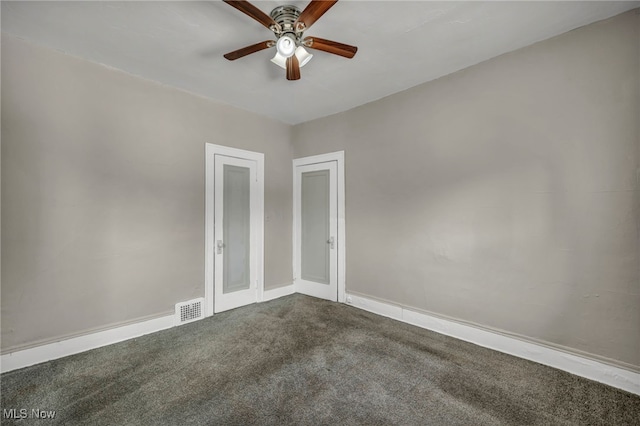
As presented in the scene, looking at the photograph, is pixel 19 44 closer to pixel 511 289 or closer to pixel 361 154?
pixel 361 154

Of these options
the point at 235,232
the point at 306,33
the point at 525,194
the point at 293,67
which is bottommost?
the point at 235,232

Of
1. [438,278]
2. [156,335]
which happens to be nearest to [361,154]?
[438,278]

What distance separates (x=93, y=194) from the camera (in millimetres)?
2551

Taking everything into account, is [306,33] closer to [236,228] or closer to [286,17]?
[286,17]

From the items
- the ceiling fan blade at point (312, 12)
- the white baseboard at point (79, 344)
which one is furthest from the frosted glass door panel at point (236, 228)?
the ceiling fan blade at point (312, 12)

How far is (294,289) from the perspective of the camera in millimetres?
4305

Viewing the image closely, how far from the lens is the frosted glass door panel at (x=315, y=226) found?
13.0 ft

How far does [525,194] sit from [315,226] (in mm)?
2619

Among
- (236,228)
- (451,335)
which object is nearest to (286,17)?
(236,228)

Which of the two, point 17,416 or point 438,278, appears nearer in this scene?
point 17,416

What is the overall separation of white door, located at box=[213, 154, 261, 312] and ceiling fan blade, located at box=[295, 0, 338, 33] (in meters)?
2.11

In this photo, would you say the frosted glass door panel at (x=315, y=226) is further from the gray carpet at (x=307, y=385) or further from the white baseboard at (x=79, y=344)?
the white baseboard at (x=79, y=344)

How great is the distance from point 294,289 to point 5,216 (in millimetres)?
3297

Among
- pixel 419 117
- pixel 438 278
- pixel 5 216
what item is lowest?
pixel 438 278
